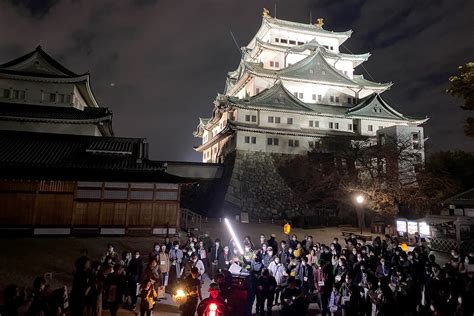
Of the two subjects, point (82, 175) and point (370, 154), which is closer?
point (82, 175)

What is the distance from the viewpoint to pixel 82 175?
19688mm

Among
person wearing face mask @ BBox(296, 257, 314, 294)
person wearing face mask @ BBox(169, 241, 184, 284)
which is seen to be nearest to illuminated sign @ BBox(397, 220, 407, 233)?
person wearing face mask @ BBox(296, 257, 314, 294)

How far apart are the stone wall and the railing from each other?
423 centimetres

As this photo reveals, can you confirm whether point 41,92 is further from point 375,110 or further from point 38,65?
point 375,110

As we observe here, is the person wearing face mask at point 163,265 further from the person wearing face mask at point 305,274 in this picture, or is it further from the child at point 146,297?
the person wearing face mask at point 305,274

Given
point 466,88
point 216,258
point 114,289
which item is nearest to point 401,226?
point 466,88

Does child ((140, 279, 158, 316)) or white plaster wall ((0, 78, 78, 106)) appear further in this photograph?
white plaster wall ((0, 78, 78, 106))

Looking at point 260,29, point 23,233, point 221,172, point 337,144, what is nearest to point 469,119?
point 337,144

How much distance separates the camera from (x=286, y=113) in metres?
35.9

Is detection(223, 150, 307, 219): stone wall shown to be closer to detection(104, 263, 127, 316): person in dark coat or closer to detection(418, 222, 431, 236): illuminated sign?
detection(418, 222, 431, 236): illuminated sign

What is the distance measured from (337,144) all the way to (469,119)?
59.1ft

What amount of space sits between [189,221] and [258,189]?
9.23 metres

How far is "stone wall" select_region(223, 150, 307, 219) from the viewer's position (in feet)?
100

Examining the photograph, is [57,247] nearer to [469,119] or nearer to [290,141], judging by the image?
[469,119]
